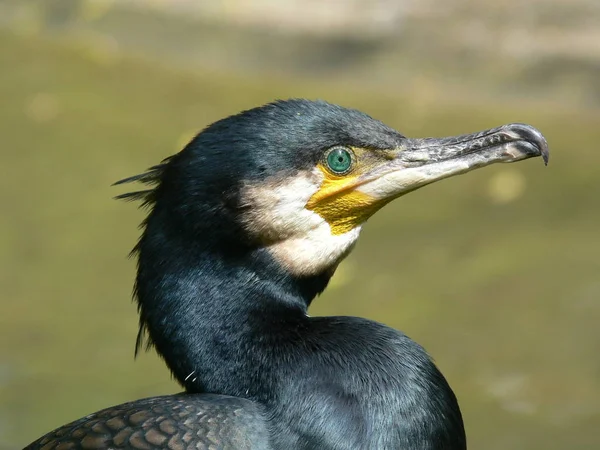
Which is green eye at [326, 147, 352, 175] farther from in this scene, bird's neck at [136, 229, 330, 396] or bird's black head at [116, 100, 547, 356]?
bird's neck at [136, 229, 330, 396]

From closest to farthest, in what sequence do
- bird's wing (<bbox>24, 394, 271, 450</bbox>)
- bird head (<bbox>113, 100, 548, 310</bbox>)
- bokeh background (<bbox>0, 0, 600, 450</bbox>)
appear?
bird's wing (<bbox>24, 394, 271, 450</bbox>), bird head (<bbox>113, 100, 548, 310</bbox>), bokeh background (<bbox>0, 0, 600, 450</bbox>)

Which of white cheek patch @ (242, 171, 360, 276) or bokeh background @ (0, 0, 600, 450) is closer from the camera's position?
white cheek patch @ (242, 171, 360, 276)

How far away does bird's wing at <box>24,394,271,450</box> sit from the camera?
2699 millimetres

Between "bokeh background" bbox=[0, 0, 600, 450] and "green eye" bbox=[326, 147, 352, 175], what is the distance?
222 centimetres

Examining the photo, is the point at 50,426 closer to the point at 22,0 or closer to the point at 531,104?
the point at 531,104

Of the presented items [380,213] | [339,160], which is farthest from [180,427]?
[380,213]

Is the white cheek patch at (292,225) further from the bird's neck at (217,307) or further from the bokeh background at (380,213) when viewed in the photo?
the bokeh background at (380,213)

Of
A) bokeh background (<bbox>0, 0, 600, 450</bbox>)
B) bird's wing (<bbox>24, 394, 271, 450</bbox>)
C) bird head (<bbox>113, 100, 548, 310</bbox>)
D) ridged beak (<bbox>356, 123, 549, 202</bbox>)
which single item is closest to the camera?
bird's wing (<bbox>24, 394, 271, 450</bbox>)

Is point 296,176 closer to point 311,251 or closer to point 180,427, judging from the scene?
point 311,251

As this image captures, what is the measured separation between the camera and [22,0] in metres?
9.53

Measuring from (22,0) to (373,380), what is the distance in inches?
301

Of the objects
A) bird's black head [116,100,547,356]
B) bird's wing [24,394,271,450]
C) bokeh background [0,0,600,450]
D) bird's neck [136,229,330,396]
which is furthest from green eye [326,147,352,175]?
bokeh background [0,0,600,450]

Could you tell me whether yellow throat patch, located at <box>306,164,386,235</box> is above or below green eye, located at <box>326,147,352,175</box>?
below

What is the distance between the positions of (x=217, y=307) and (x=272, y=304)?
0.48ft
